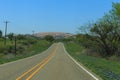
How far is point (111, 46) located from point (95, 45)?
398cm

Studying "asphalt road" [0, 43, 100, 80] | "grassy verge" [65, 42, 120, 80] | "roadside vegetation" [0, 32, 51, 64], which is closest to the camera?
"asphalt road" [0, 43, 100, 80]

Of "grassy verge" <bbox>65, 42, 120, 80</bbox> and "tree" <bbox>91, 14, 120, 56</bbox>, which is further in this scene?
"tree" <bbox>91, 14, 120, 56</bbox>

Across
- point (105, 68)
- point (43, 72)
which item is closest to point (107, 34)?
point (105, 68)

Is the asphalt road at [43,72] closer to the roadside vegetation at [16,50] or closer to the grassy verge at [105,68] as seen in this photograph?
the grassy verge at [105,68]

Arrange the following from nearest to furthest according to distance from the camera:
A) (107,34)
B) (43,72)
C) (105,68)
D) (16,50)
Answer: (43,72), (105,68), (107,34), (16,50)

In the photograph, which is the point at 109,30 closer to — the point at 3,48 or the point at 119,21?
the point at 119,21

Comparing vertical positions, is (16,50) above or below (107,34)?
below

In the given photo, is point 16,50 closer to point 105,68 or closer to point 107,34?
point 107,34

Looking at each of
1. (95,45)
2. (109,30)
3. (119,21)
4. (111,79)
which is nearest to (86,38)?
(95,45)

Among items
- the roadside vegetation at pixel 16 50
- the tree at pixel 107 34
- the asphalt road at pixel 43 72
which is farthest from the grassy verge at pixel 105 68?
the tree at pixel 107 34

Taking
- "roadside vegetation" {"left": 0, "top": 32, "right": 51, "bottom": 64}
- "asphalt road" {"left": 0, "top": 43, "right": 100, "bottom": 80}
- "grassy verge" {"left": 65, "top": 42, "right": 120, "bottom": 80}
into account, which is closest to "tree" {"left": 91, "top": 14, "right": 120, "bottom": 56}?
"roadside vegetation" {"left": 0, "top": 32, "right": 51, "bottom": 64}

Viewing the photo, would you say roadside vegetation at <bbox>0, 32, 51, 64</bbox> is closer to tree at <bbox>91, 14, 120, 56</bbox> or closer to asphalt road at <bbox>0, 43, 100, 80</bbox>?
asphalt road at <bbox>0, 43, 100, 80</bbox>

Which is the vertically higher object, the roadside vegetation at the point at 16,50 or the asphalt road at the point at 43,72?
the asphalt road at the point at 43,72

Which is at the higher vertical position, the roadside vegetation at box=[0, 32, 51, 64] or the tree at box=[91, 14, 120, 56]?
the tree at box=[91, 14, 120, 56]
